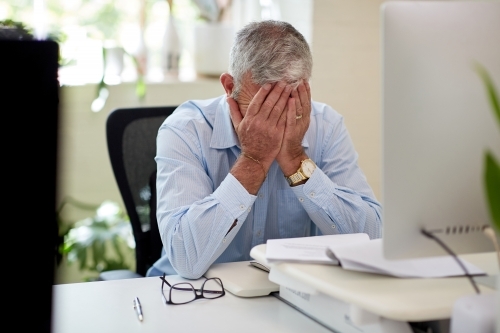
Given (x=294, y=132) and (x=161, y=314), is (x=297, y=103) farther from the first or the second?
(x=161, y=314)

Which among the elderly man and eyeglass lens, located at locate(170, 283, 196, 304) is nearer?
eyeglass lens, located at locate(170, 283, 196, 304)

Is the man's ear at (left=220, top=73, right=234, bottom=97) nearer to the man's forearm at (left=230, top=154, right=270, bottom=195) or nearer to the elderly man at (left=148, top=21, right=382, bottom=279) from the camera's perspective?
the elderly man at (left=148, top=21, right=382, bottom=279)

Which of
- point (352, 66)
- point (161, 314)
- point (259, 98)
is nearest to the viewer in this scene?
point (161, 314)

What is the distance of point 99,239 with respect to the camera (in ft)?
8.98

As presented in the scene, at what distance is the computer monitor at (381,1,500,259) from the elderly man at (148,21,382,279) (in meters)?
0.54

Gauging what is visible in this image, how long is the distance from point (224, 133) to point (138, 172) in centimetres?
33

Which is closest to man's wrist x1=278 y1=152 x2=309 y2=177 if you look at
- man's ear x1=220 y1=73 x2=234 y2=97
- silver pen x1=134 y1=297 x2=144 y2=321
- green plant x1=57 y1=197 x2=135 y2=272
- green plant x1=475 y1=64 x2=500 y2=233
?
man's ear x1=220 y1=73 x2=234 y2=97

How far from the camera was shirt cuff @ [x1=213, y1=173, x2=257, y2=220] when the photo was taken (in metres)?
1.43

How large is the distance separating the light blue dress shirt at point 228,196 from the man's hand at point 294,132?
→ 56mm

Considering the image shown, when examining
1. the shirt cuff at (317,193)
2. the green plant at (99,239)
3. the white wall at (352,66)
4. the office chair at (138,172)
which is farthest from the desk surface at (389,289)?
the green plant at (99,239)

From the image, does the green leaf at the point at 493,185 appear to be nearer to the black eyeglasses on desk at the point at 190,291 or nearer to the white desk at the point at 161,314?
the white desk at the point at 161,314

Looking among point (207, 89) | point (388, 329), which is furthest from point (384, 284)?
point (207, 89)

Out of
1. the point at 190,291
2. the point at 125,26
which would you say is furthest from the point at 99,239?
the point at 190,291

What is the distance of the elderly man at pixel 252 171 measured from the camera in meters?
1.43
